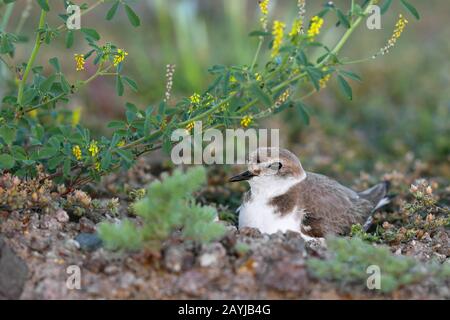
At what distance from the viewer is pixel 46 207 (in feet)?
14.9

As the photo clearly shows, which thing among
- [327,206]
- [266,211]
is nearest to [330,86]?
[327,206]

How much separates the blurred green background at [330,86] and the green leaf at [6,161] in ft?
9.30

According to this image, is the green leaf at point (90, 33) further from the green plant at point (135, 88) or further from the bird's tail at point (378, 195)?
the bird's tail at point (378, 195)

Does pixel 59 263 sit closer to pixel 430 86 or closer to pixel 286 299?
pixel 286 299

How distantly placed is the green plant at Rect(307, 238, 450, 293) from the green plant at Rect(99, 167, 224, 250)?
64cm

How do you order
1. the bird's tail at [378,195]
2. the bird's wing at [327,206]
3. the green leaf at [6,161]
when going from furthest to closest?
the bird's tail at [378,195]
the bird's wing at [327,206]
the green leaf at [6,161]

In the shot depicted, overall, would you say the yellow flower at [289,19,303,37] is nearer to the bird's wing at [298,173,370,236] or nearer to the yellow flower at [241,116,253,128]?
the yellow flower at [241,116,253,128]

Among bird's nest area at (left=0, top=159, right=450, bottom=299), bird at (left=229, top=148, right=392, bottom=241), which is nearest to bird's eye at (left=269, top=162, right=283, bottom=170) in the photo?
bird at (left=229, top=148, right=392, bottom=241)

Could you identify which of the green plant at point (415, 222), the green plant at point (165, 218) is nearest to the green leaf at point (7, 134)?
the green plant at point (165, 218)

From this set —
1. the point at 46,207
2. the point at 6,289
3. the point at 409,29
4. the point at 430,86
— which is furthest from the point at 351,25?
the point at 409,29

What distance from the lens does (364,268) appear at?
3.94 m

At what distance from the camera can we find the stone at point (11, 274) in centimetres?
381

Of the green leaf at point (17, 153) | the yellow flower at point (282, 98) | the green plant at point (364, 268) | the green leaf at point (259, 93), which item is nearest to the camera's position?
the green plant at point (364, 268)

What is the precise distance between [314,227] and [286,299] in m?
1.40
